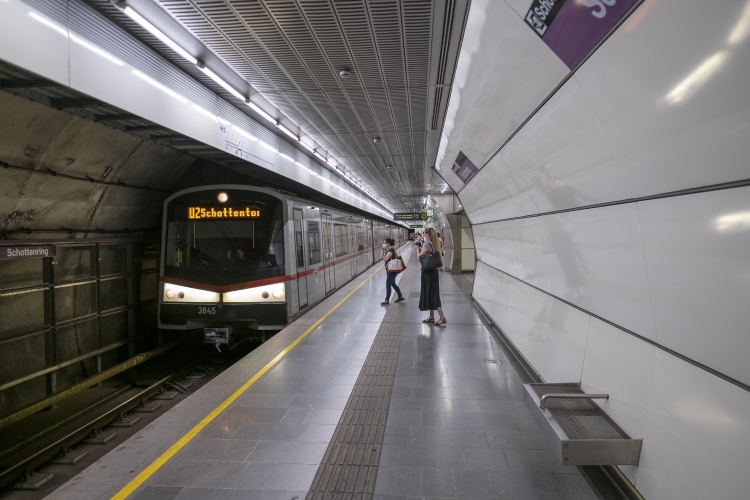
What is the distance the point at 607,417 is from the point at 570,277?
1.20 metres

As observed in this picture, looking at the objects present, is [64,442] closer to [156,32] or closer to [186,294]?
[186,294]

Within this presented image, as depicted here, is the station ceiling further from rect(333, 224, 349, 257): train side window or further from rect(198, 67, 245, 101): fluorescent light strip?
rect(333, 224, 349, 257): train side window

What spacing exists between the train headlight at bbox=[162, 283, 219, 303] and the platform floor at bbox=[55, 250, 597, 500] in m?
1.48

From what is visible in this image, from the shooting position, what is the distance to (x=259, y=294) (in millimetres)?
6844

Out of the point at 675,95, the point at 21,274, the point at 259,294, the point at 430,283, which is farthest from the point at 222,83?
the point at 675,95

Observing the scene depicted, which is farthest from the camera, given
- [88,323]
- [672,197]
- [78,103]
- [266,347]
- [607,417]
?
[88,323]

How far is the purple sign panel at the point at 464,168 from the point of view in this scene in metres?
7.11

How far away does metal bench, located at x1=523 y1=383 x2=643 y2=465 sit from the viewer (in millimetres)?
2406

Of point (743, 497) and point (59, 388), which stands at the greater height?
point (743, 497)

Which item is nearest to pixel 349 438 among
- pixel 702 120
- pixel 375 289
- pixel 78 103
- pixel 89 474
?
pixel 89 474

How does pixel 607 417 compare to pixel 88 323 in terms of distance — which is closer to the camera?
pixel 607 417

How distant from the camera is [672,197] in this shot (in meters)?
2.15

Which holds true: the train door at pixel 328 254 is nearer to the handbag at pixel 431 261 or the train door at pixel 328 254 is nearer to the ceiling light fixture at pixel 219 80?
the handbag at pixel 431 261

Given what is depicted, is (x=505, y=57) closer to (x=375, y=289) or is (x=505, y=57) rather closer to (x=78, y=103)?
(x=78, y=103)
